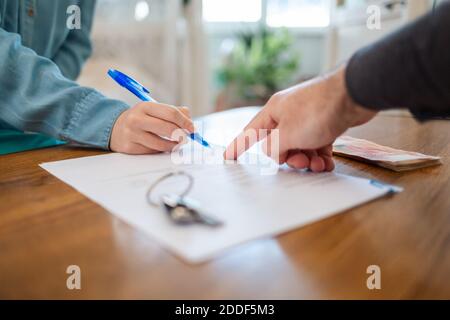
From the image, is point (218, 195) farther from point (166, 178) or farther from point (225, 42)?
point (225, 42)

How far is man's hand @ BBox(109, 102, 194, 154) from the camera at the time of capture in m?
0.59

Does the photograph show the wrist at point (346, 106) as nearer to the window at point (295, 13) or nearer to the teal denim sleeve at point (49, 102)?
the teal denim sleeve at point (49, 102)

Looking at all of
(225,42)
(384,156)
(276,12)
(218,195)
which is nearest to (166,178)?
(218,195)

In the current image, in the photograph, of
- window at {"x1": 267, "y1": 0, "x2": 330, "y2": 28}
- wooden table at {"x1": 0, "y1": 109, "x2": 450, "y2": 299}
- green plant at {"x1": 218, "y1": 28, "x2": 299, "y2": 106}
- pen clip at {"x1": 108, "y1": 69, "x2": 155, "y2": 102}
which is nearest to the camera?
wooden table at {"x1": 0, "y1": 109, "x2": 450, "y2": 299}

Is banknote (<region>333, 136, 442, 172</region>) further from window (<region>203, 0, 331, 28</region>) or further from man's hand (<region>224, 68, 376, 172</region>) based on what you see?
window (<region>203, 0, 331, 28</region>)

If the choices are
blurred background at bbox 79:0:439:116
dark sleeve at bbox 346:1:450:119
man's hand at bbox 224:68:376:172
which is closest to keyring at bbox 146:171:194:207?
man's hand at bbox 224:68:376:172

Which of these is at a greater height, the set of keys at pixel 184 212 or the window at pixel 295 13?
the window at pixel 295 13

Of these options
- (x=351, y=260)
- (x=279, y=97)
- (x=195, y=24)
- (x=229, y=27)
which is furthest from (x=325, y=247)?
(x=229, y=27)

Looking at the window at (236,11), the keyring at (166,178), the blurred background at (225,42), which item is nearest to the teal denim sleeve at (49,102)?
the keyring at (166,178)

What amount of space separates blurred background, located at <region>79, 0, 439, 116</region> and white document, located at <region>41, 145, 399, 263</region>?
2.94 feet

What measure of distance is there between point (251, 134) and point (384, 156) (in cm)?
21

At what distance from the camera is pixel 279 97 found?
0.51 meters

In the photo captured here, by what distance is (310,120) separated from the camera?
439mm

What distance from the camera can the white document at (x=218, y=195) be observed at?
313 millimetres
